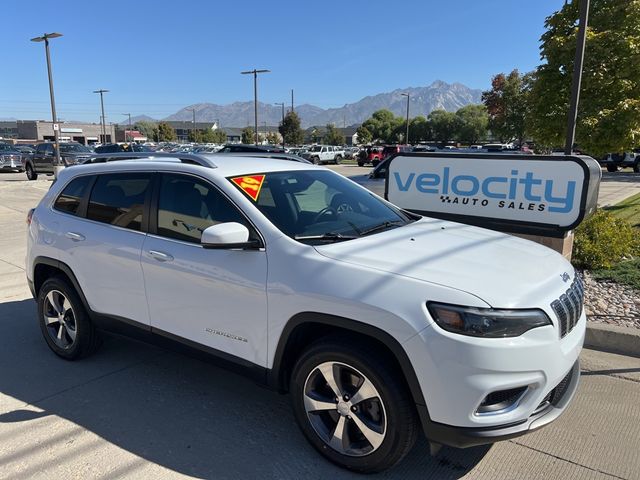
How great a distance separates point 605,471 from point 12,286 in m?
6.75

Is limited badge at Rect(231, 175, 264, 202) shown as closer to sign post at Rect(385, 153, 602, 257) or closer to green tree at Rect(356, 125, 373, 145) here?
sign post at Rect(385, 153, 602, 257)

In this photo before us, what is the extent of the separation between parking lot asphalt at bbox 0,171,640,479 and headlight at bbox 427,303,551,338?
96 centimetres

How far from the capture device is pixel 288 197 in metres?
3.43

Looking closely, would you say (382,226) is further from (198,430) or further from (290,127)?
(290,127)

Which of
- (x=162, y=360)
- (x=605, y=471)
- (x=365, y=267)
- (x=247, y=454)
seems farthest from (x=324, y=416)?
(x=162, y=360)

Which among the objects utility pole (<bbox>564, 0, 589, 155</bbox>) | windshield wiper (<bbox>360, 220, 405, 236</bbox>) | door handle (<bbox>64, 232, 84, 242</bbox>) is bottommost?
door handle (<bbox>64, 232, 84, 242</bbox>)

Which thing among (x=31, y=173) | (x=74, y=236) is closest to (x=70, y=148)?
(x=31, y=173)

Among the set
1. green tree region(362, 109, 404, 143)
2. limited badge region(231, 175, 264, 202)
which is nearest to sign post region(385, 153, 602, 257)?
limited badge region(231, 175, 264, 202)

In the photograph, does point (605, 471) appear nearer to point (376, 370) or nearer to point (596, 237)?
point (376, 370)

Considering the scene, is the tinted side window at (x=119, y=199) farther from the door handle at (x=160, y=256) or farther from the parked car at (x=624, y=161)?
the parked car at (x=624, y=161)

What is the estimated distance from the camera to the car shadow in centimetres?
286

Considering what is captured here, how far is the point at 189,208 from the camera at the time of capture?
3.42 m

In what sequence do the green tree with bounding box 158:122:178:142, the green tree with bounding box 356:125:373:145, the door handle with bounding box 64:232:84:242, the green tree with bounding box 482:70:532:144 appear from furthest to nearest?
the green tree with bounding box 158:122:178:142, the green tree with bounding box 356:125:373:145, the green tree with bounding box 482:70:532:144, the door handle with bounding box 64:232:84:242

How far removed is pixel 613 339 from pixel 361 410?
2.89 m
